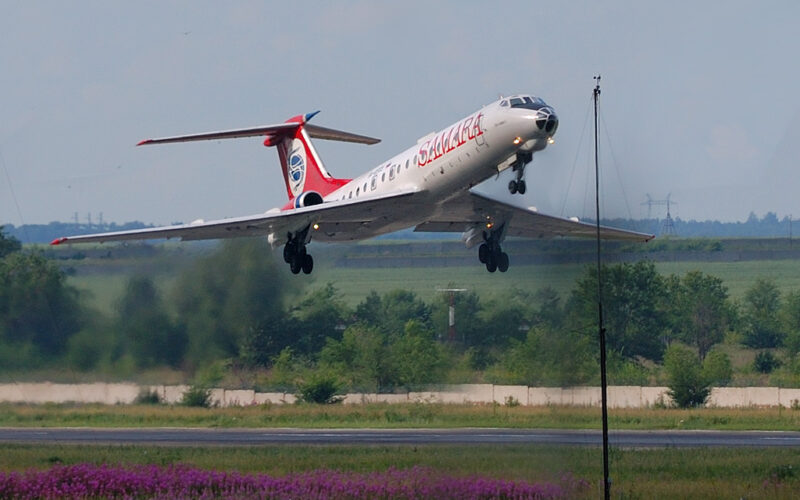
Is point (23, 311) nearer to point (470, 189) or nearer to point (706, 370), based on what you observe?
point (470, 189)

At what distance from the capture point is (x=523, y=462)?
24375 millimetres

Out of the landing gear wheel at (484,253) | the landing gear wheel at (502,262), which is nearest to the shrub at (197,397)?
the landing gear wheel at (484,253)

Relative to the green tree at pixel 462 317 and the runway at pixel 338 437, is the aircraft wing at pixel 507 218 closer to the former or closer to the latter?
the green tree at pixel 462 317

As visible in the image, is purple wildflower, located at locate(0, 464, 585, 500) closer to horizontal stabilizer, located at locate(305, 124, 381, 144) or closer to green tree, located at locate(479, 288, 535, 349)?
green tree, located at locate(479, 288, 535, 349)

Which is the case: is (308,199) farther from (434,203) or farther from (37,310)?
(37,310)

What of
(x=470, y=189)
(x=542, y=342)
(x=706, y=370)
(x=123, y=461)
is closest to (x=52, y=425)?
(x=123, y=461)

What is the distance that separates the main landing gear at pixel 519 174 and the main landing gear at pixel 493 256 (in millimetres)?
4526

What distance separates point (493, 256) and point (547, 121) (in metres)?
6.72

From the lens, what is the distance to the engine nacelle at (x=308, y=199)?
40688 mm

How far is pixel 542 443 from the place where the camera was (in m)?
24.7

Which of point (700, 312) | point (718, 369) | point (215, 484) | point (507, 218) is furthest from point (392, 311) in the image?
point (215, 484)

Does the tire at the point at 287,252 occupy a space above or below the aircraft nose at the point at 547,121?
below

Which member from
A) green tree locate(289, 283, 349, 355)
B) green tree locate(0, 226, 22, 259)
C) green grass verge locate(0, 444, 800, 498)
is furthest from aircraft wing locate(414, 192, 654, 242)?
green tree locate(0, 226, 22, 259)

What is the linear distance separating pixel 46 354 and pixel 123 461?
7611mm
